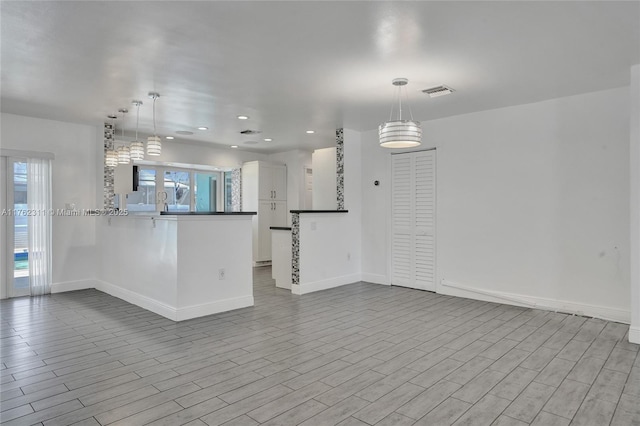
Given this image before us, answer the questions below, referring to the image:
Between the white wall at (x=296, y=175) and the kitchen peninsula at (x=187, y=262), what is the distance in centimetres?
395

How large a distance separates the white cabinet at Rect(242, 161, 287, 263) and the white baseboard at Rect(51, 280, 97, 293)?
3.17 metres

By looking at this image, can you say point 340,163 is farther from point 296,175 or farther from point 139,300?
point 139,300

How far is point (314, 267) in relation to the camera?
5812mm

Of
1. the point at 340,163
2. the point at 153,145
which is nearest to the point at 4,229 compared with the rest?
the point at 153,145

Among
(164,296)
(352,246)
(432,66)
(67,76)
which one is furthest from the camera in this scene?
(352,246)

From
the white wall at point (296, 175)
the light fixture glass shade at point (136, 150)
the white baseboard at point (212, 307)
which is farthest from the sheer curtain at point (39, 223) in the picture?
the white wall at point (296, 175)

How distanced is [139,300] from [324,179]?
4.08 metres

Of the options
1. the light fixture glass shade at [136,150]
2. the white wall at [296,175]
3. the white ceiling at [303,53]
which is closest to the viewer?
the white ceiling at [303,53]

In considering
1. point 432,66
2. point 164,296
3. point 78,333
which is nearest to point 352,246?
point 164,296

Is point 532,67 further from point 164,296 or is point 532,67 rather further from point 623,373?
point 164,296

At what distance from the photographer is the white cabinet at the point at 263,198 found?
8359 mm

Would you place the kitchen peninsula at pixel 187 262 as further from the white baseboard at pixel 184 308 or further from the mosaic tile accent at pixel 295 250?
the mosaic tile accent at pixel 295 250

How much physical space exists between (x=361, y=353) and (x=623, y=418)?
174 centimetres

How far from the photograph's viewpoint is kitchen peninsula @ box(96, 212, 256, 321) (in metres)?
4.27
